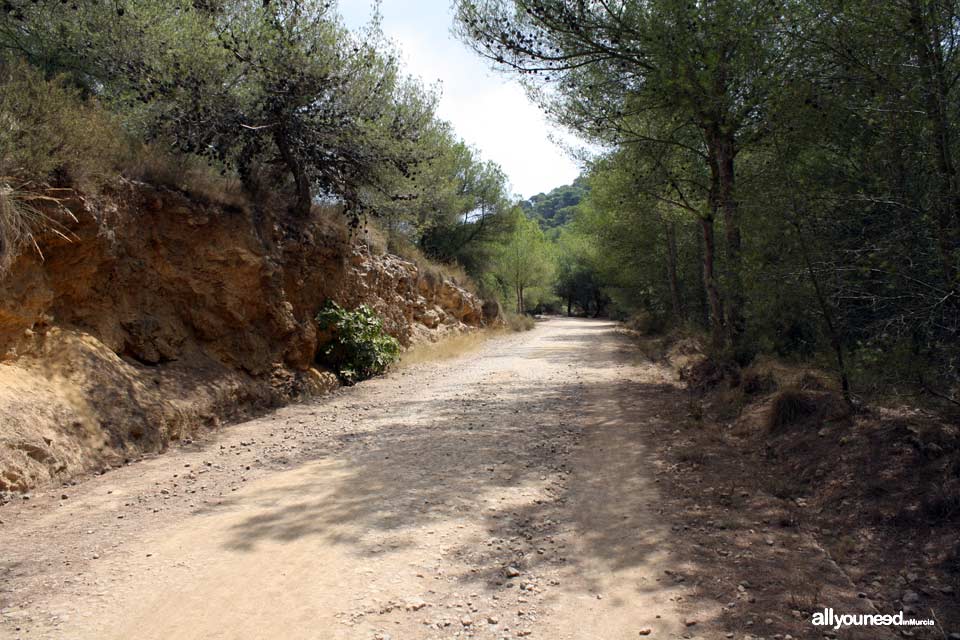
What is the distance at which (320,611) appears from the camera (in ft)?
10.8

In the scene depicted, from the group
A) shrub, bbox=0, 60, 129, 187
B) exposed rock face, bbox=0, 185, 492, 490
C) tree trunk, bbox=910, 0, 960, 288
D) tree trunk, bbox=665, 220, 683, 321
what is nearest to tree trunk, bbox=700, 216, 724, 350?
tree trunk, bbox=910, 0, 960, 288

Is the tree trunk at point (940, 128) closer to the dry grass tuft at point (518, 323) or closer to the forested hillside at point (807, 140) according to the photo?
the forested hillside at point (807, 140)

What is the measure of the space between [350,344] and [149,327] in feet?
15.0

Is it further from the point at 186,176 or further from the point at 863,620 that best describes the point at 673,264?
the point at 863,620

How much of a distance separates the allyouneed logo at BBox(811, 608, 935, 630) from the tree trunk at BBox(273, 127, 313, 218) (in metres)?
11.4

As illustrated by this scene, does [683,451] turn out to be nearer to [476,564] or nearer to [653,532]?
[653,532]

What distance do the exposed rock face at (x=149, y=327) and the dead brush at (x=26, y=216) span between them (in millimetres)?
197

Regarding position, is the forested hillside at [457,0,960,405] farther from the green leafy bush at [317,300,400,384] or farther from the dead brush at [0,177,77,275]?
the dead brush at [0,177,77,275]

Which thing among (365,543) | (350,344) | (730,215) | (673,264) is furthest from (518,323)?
(365,543)

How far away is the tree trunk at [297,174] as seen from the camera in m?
Result: 11.8

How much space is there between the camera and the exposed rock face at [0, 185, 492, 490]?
245 inches

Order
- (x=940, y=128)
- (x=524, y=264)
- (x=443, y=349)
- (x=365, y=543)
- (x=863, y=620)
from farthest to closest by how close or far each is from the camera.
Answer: (x=524, y=264), (x=443, y=349), (x=940, y=128), (x=365, y=543), (x=863, y=620)

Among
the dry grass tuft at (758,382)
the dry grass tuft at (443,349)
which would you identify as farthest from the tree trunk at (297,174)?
the dry grass tuft at (758,382)

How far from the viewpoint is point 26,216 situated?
263 inches
